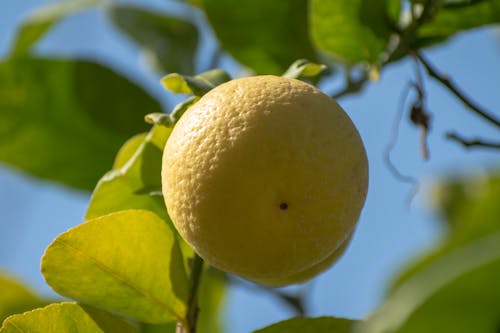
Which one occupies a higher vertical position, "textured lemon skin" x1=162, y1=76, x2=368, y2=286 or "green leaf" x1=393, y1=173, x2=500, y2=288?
"green leaf" x1=393, y1=173, x2=500, y2=288

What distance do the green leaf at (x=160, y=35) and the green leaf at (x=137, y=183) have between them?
785 mm

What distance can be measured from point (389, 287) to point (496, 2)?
796 millimetres

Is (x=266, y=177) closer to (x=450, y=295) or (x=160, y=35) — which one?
(x=450, y=295)

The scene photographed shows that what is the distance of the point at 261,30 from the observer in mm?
1358

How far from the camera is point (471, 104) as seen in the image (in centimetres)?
117

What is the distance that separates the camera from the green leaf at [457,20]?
1.21 m

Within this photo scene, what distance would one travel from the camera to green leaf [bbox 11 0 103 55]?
1774 mm

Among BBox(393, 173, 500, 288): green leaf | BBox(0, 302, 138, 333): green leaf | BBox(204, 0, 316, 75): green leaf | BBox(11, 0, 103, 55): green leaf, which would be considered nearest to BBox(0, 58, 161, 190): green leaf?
BBox(11, 0, 103, 55): green leaf

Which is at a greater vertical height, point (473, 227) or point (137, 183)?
point (473, 227)

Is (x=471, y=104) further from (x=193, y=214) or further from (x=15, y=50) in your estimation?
(x=15, y=50)

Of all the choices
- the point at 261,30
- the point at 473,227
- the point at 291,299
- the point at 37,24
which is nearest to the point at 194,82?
the point at 261,30

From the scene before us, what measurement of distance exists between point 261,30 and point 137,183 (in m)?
0.42

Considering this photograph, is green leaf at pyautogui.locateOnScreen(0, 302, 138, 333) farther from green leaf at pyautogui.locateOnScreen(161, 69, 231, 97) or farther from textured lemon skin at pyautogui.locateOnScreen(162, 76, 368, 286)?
green leaf at pyautogui.locateOnScreen(161, 69, 231, 97)

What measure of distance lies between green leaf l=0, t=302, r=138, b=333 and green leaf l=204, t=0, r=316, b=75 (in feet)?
1.79
